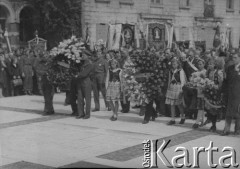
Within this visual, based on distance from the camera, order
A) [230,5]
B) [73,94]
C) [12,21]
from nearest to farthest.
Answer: [230,5] → [73,94] → [12,21]

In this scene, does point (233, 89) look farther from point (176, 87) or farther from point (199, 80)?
point (176, 87)

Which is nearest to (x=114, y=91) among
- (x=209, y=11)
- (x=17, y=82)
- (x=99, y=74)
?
(x=99, y=74)

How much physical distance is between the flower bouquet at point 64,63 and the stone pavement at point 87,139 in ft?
2.70

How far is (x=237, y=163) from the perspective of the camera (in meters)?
5.23

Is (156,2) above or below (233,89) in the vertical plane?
above

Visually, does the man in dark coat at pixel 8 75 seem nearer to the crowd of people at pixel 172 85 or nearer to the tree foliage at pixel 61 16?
the crowd of people at pixel 172 85

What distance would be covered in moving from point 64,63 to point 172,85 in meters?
2.47

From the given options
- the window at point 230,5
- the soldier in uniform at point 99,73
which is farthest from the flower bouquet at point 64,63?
the window at point 230,5

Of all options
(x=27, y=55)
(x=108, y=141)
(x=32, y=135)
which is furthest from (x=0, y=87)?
(x=108, y=141)

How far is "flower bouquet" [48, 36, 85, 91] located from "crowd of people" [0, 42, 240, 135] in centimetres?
13

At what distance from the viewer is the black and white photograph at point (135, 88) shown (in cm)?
552

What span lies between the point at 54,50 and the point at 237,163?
5.65 metres

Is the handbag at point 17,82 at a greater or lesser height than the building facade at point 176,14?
lesser

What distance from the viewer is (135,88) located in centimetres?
888
